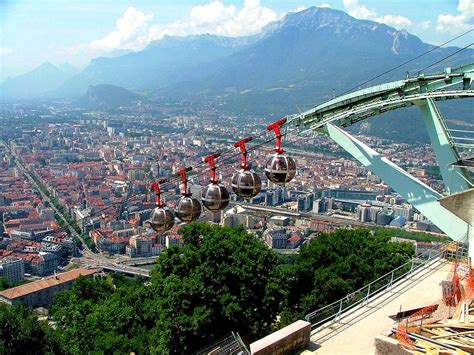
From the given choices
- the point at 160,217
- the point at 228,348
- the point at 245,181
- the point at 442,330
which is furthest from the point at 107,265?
the point at 442,330

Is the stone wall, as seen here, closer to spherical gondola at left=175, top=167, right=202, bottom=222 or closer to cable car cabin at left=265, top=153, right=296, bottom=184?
spherical gondola at left=175, top=167, right=202, bottom=222

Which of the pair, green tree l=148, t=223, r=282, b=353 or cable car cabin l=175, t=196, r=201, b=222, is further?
green tree l=148, t=223, r=282, b=353

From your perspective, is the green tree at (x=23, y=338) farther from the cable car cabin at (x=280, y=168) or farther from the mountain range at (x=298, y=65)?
the mountain range at (x=298, y=65)

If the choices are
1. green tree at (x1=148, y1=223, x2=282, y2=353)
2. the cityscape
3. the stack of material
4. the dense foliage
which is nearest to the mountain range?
the cityscape

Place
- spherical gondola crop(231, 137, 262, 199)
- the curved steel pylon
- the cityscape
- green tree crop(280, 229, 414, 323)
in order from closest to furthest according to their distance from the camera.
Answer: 1. spherical gondola crop(231, 137, 262, 199)
2. the cityscape
3. the curved steel pylon
4. green tree crop(280, 229, 414, 323)

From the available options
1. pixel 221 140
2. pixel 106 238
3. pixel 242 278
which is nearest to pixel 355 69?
pixel 221 140

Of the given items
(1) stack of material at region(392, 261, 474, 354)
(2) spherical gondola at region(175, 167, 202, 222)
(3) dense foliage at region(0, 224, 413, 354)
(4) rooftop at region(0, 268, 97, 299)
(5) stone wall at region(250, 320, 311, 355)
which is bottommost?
(4) rooftop at region(0, 268, 97, 299)

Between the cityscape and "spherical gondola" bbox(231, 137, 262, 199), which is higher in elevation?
"spherical gondola" bbox(231, 137, 262, 199)

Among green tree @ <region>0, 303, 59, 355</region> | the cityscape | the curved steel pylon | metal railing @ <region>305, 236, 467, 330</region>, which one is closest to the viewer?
the cityscape

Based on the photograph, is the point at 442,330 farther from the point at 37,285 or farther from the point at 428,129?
the point at 37,285
